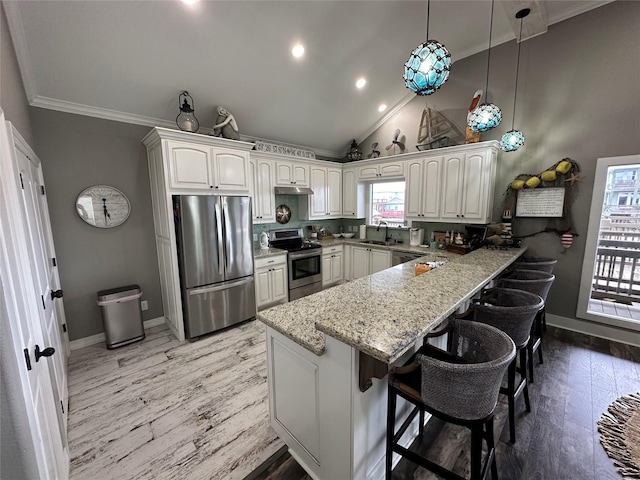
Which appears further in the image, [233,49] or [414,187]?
[414,187]

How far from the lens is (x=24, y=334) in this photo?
1.12 meters

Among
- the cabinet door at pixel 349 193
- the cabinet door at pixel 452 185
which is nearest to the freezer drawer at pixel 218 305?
the cabinet door at pixel 349 193

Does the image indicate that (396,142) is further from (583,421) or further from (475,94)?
(583,421)

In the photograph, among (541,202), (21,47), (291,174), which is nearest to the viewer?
(21,47)

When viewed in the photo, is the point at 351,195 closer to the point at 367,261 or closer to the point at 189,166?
the point at 367,261

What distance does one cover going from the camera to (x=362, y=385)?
47.0 inches

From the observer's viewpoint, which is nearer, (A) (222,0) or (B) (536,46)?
(A) (222,0)

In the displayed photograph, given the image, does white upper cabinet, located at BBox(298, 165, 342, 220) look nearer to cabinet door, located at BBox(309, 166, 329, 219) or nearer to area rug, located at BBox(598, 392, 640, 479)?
cabinet door, located at BBox(309, 166, 329, 219)

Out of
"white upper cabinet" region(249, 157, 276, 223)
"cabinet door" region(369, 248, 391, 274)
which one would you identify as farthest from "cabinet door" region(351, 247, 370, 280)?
"white upper cabinet" region(249, 157, 276, 223)

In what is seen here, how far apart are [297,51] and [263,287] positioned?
3.09 meters

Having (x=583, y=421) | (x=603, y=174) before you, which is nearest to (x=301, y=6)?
(x=603, y=174)

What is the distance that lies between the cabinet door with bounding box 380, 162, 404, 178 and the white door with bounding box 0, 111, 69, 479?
13.9 feet

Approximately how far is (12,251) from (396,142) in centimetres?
477

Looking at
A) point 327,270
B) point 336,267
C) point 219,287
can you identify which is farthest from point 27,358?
point 336,267
